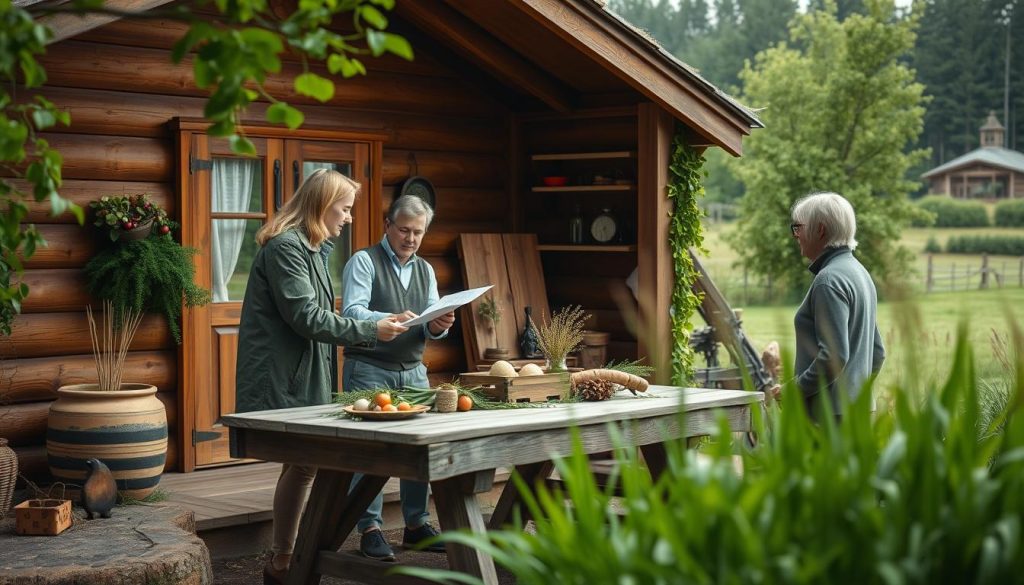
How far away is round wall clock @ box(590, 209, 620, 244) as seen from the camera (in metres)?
8.57

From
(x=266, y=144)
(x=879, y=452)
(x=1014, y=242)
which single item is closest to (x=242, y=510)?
(x=266, y=144)

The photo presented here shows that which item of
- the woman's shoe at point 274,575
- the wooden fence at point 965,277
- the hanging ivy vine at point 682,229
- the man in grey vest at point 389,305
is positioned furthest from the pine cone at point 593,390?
the wooden fence at point 965,277

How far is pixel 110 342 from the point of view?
22.4 feet

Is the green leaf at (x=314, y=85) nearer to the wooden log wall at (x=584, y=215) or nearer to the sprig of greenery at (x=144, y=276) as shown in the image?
the sprig of greenery at (x=144, y=276)

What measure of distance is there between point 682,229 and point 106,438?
3.85m

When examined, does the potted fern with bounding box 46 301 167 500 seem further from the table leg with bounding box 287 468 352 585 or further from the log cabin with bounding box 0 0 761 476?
the table leg with bounding box 287 468 352 585

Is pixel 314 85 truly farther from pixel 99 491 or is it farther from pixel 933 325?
pixel 933 325

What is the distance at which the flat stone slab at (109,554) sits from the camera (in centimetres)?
470

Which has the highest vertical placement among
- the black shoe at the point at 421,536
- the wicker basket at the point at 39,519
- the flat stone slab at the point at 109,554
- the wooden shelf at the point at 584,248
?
the wooden shelf at the point at 584,248

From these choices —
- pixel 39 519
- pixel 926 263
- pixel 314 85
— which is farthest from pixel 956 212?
pixel 314 85

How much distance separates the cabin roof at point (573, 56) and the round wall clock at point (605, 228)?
0.76 m

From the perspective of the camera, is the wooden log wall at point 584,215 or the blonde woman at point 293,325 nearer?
the blonde woman at point 293,325

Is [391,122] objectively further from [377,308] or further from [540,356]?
[377,308]

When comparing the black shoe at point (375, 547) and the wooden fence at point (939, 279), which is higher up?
the wooden fence at point (939, 279)
